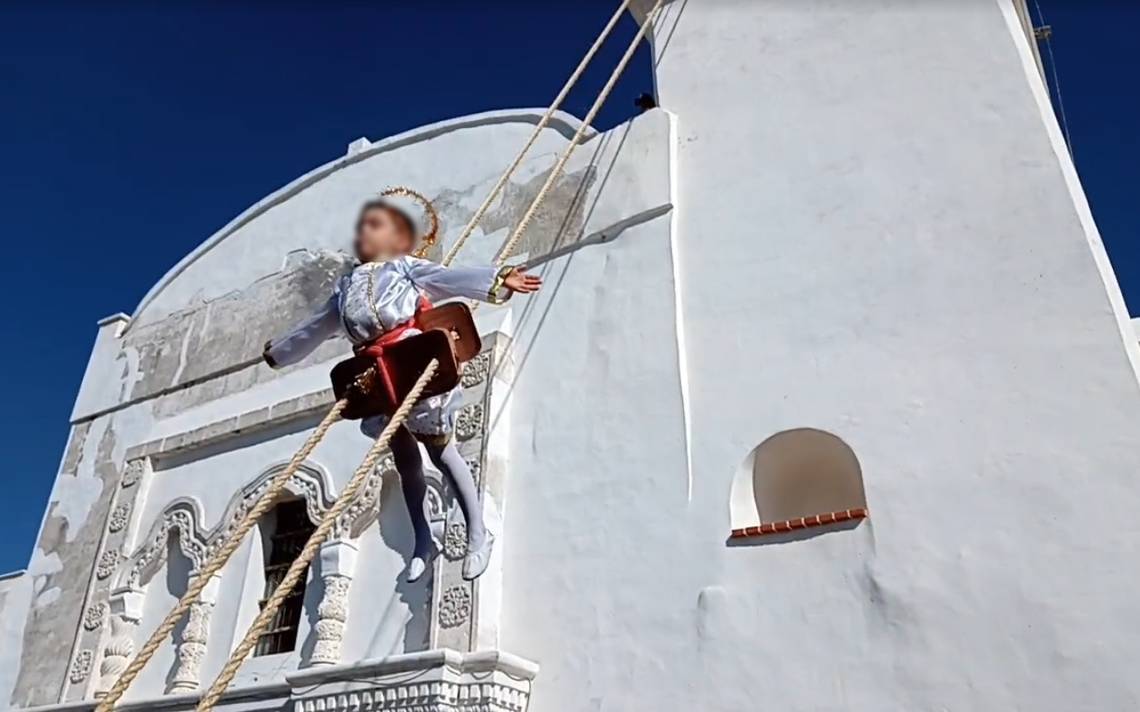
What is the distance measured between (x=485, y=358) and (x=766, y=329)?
165 centimetres

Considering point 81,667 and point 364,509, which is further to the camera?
point 81,667

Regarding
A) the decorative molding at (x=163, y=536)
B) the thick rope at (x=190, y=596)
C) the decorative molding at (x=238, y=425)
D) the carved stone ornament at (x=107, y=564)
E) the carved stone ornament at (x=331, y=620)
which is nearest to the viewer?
the thick rope at (x=190, y=596)

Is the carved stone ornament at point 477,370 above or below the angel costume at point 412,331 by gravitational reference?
above

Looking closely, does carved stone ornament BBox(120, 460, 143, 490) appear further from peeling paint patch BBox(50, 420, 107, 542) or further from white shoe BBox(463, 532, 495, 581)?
white shoe BBox(463, 532, 495, 581)

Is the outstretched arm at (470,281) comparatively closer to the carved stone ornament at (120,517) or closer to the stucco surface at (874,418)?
the stucco surface at (874,418)

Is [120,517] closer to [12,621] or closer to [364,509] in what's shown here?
[12,621]

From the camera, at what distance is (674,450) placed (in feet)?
14.8

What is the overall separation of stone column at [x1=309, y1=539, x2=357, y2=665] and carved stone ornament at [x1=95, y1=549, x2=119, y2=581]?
6.38 feet

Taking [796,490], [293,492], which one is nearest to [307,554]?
[796,490]

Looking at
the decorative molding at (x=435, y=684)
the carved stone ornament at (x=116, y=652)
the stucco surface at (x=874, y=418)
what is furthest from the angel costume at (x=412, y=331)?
the carved stone ornament at (x=116, y=652)

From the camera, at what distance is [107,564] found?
627 cm

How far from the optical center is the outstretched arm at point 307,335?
3.09m

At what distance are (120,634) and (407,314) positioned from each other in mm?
4284

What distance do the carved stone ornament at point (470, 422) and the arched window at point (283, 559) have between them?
1187 mm
